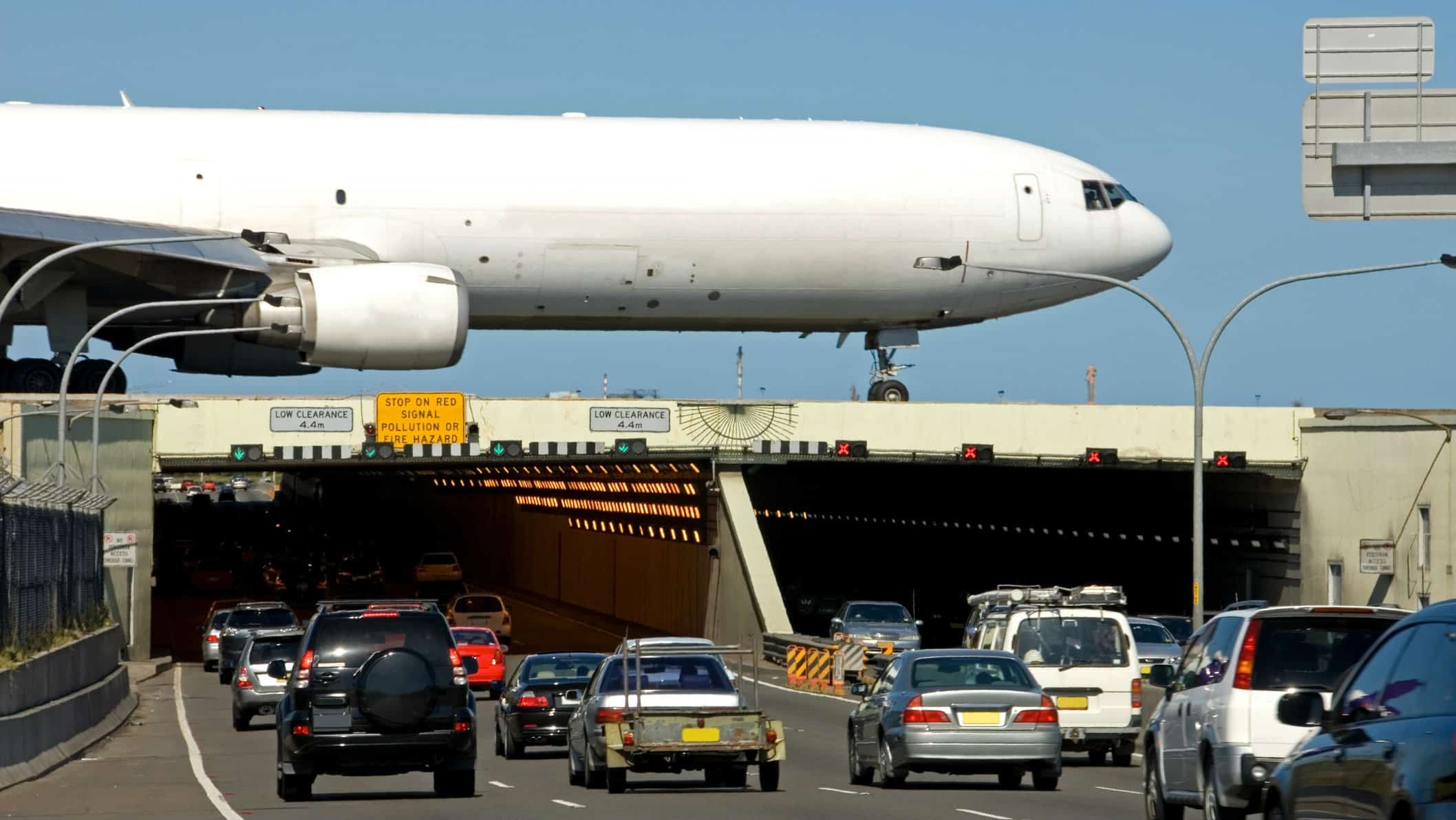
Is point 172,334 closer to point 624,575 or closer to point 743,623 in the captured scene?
point 743,623

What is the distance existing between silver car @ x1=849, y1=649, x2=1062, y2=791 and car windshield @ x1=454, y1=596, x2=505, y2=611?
33503 mm

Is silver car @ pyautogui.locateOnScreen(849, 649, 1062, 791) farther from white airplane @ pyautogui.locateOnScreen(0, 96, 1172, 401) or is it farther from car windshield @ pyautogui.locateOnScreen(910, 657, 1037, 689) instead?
white airplane @ pyautogui.locateOnScreen(0, 96, 1172, 401)

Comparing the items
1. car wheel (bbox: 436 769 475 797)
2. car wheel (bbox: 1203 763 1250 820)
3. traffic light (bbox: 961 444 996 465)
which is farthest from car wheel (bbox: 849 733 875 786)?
traffic light (bbox: 961 444 996 465)

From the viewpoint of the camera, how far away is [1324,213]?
2230 cm

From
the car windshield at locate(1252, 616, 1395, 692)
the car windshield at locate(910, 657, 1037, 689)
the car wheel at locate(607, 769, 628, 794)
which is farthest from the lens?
the car windshield at locate(910, 657, 1037, 689)

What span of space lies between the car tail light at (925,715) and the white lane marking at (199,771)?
636 centimetres

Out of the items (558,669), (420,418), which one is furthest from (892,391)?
(558,669)

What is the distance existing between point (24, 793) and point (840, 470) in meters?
45.3

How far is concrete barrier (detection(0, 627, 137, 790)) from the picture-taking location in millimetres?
21547

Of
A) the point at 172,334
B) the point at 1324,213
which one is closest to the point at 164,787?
the point at 1324,213

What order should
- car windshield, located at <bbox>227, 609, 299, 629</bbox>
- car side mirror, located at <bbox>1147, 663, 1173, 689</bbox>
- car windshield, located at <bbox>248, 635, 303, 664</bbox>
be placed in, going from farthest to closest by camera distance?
1. car windshield, located at <bbox>227, 609, 299, 629</bbox>
2. car windshield, located at <bbox>248, 635, 303, 664</bbox>
3. car side mirror, located at <bbox>1147, 663, 1173, 689</bbox>

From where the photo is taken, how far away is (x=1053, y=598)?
30.2 m

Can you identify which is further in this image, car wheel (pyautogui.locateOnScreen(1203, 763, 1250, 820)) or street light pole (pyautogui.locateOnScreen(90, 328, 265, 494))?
street light pole (pyautogui.locateOnScreen(90, 328, 265, 494))

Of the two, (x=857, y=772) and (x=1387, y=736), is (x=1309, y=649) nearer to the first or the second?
(x=1387, y=736)
